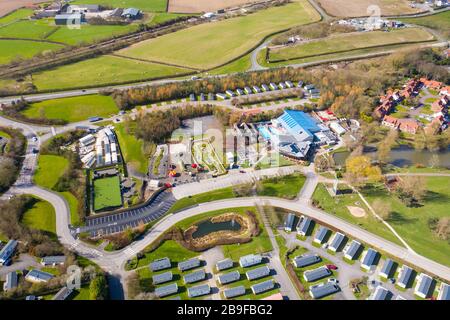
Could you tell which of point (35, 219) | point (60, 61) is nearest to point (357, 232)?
point (35, 219)

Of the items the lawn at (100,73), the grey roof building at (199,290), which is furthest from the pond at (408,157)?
the lawn at (100,73)

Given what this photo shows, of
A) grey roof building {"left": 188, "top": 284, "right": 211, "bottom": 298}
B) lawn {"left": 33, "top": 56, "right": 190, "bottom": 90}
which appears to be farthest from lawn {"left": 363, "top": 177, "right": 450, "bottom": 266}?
lawn {"left": 33, "top": 56, "right": 190, "bottom": 90}

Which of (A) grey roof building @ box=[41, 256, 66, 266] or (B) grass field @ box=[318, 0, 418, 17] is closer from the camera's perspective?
(A) grey roof building @ box=[41, 256, 66, 266]

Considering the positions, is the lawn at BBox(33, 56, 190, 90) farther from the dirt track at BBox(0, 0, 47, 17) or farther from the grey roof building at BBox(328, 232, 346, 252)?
the grey roof building at BBox(328, 232, 346, 252)

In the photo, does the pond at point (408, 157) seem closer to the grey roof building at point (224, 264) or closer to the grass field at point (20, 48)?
the grey roof building at point (224, 264)

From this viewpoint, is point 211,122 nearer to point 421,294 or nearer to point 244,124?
point 244,124

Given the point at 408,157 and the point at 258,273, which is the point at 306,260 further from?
the point at 408,157
